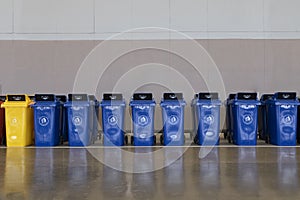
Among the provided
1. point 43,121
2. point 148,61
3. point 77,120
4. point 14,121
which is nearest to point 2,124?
point 14,121

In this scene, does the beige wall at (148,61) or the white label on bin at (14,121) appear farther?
the beige wall at (148,61)

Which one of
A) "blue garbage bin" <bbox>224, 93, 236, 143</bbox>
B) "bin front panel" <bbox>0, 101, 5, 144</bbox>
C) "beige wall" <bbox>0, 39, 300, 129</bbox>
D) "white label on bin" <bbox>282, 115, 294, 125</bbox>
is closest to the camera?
"white label on bin" <bbox>282, 115, 294, 125</bbox>

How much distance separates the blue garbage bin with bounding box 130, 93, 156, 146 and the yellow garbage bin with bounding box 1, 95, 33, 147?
1.73 meters

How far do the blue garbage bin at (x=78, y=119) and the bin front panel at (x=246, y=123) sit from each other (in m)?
2.44

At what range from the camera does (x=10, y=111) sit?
261 inches

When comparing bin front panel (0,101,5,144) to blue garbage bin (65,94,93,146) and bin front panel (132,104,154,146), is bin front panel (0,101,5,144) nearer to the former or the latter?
blue garbage bin (65,94,93,146)

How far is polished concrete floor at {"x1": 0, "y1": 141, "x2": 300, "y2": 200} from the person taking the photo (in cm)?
356

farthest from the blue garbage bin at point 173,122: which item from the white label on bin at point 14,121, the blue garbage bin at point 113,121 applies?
the white label on bin at point 14,121

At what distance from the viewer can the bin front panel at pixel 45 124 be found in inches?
259

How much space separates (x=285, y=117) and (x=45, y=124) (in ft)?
12.6
